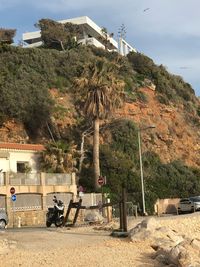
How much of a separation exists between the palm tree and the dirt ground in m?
30.9

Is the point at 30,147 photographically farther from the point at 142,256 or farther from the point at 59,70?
the point at 142,256

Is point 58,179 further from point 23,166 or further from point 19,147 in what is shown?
point 19,147

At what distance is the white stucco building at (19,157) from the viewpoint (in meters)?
47.5

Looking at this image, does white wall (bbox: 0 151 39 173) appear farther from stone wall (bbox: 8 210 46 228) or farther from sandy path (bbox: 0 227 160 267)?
sandy path (bbox: 0 227 160 267)

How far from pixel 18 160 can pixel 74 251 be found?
109 ft

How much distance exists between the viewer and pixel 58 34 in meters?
Result: 91.9

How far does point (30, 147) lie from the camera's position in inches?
1988

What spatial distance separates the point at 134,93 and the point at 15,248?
62.4 meters

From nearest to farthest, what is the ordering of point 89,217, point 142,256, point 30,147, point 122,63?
point 142,256 < point 89,217 < point 30,147 < point 122,63

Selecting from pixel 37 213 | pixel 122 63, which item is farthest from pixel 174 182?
pixel 122 63

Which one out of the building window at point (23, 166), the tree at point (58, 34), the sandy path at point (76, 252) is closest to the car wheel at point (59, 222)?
the sandy path at point (76, 252)

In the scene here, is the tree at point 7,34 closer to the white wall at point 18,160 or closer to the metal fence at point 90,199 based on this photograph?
the white wall at point 18,160

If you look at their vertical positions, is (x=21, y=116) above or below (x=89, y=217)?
above

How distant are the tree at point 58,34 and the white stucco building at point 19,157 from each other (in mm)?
42805
